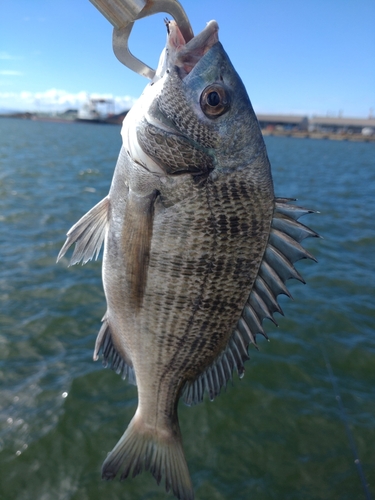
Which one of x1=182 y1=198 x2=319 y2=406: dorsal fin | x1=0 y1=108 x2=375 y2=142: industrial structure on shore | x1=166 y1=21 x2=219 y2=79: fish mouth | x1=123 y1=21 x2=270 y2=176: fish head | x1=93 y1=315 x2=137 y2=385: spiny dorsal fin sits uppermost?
x1=166 y1=21 x2=219 y2=79: fish mouth

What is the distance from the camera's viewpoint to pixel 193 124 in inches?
78.4

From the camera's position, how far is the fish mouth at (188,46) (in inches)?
71.2

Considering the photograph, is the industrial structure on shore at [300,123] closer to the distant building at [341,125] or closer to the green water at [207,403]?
the distant building at [341,125]

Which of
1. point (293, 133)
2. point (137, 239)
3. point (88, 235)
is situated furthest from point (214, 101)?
point (293, 133)

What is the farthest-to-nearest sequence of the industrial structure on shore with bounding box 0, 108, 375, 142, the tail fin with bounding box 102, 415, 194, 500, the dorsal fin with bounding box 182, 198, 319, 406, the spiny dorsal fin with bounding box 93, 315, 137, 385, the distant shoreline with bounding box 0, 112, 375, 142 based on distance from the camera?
1. the industrial structure on shore with bounding box 0, 108, 375, 142
2. the distant shoreline with bounding box 0, 112, 375, 142
3. the spiny dorsal fin with bounding box 93, 315, 137, 385
4. the tail fin with bounding box 102, 415, 194, 500
5. the dorsal fin with bounding box 182, 198, 319, 406

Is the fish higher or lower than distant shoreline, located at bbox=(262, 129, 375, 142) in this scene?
higher

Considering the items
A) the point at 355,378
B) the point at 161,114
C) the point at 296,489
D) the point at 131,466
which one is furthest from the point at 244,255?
the point at 355,378

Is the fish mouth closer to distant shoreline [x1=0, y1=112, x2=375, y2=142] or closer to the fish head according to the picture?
the fish head

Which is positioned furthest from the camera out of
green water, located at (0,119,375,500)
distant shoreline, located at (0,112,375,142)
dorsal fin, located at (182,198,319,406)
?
distant shoreline, located at (0,112,375,142)

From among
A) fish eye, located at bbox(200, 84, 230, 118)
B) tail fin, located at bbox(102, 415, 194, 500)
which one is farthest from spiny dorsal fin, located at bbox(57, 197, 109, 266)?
tail fin, located at bbox(102, 415, 194, 500)

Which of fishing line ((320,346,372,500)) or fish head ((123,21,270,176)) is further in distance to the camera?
fishing line ((320,346,372,500))

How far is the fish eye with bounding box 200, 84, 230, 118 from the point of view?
194 cm

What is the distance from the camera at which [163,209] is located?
1991 mm

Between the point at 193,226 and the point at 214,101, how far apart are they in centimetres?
64
